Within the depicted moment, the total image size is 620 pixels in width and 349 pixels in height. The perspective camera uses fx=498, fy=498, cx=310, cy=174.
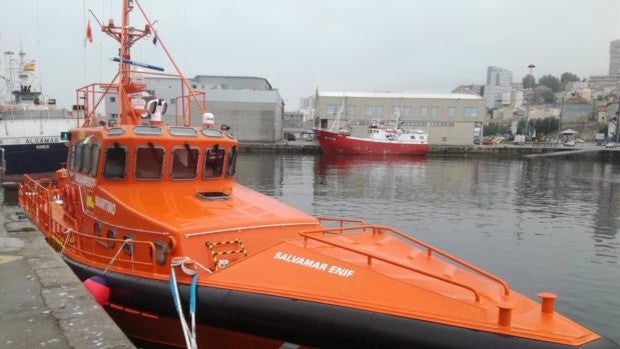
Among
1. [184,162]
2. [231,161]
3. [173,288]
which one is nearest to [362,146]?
[231,161]

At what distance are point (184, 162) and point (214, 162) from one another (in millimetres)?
504

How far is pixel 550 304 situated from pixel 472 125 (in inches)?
2911

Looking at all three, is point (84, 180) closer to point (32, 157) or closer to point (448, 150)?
point (32, 157)

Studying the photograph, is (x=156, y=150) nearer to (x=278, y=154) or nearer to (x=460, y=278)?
(x=460, y=278)

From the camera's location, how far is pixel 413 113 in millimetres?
74938

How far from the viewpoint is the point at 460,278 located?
5355mm

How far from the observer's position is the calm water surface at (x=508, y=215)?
11.2m

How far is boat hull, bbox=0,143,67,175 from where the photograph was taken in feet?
76.5

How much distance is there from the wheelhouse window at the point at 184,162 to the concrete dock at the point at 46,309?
6.46 feet

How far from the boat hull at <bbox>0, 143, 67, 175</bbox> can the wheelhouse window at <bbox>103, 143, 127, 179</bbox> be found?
61.5 ft

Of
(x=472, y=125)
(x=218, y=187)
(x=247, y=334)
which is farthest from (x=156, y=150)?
(x=472, y=125)

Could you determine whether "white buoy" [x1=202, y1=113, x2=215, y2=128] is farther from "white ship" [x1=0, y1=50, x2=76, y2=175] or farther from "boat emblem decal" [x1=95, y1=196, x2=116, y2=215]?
"white ship" [x1=0, y1=50, x2=76, y2=175]

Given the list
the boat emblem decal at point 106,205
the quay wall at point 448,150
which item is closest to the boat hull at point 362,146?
the quay wall at point 448,150

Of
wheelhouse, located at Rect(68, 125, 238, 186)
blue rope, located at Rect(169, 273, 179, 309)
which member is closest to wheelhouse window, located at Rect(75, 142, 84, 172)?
wheelhouse, located at Rect(68, 125, 238, 186)
